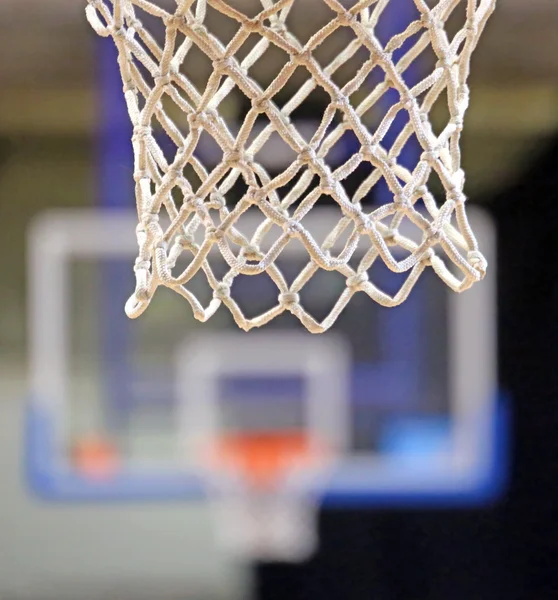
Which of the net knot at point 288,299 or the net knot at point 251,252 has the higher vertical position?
the net knot at point 251,252

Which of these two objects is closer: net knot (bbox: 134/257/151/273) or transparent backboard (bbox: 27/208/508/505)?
net knot (bbox: 134/257/151/273)

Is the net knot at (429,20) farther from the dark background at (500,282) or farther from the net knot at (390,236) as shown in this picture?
the dark background at (500,282)

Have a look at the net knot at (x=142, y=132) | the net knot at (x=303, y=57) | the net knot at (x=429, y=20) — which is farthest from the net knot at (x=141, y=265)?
the net knot at (x=429, y=20)

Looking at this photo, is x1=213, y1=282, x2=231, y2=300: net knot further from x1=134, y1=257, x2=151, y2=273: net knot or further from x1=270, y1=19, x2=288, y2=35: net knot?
x1=270, y1=19, x2=288, y2=35: net knot

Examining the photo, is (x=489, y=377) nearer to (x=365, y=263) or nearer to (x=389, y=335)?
(x=389, y=335)

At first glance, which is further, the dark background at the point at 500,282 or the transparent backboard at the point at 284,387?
the transparent backboard at the point at 284,387

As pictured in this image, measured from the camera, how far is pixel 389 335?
2.34 metres

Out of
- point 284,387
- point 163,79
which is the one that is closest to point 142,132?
point 163,79

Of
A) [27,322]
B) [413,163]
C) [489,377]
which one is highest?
[413,163]

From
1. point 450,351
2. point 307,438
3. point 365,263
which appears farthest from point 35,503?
point 365,263

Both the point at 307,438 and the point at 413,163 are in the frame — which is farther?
the point at 307,438

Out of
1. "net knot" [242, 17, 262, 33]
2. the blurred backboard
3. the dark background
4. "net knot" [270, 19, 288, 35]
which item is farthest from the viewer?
the blurred backboard

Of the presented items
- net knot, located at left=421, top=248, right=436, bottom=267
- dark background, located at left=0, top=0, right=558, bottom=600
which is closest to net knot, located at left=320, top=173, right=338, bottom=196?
net knot, located at left=421, top=248, right=436, bottom=267

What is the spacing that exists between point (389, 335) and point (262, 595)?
881 mm
